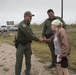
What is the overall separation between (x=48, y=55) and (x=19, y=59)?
3888 mm

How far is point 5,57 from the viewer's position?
1222 centimetres

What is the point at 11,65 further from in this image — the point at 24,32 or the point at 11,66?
the point at 24,32

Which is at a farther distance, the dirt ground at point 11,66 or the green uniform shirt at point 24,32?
the dirt ground at point 11,66

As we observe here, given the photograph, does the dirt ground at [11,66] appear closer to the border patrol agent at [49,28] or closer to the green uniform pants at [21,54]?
the border patrol agent at [49,28]

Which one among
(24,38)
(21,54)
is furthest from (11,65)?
(24,38)

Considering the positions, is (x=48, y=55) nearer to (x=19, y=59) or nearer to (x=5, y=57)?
(x=5, y=57)

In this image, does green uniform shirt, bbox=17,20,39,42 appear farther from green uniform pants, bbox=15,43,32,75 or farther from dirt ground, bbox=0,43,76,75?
dirt ground, bbox=0,43,76,75

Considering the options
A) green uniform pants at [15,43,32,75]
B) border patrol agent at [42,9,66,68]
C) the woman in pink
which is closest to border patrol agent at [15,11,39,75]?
green uniform pants at [15,43,32,75]

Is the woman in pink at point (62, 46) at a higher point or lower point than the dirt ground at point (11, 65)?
higher

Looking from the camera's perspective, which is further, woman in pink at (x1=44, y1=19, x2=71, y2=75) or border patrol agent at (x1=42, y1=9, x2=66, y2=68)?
border patrol agent at (x1=42, y1=9, x2=66, y2=68)

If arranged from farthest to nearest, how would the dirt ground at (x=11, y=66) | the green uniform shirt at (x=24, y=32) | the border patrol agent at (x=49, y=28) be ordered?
the dirt ground at (x=11, y=66), the border patrol agent at (x=49, y=28), the green uniform shirt at (x=24, y=32)

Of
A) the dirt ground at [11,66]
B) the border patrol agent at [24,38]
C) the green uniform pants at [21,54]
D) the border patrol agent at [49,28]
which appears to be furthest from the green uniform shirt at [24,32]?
the dirt ground at [11,66]

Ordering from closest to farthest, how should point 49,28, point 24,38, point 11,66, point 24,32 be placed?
point 24,32, point 24,38, point 49,28, point 11,66

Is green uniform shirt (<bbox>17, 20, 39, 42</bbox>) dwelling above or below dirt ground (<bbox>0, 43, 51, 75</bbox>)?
above
